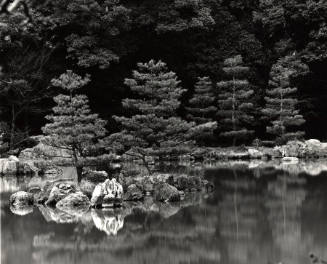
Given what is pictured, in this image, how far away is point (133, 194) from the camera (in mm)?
11742

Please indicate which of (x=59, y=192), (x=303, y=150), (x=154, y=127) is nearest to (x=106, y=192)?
(x=59, y=192)

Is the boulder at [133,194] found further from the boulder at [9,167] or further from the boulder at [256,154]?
the boulder at [256,154]

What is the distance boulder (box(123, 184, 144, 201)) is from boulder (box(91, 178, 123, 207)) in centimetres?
83

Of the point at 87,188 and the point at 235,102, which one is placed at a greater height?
the point at 235,102

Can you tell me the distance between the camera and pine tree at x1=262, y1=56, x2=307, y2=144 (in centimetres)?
2325

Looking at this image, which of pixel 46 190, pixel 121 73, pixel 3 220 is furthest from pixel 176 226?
pixel 121 73

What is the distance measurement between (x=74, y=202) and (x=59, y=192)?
22.4 inches

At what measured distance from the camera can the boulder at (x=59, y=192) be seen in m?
11.3

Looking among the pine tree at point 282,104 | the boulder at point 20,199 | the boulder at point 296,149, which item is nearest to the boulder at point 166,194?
the boulder at point 20,199

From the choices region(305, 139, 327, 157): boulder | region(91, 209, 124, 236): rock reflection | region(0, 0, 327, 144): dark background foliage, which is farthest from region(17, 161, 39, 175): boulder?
region(305, 139, 327, 157): boulder

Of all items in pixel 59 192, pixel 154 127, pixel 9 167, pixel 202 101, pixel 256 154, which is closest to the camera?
pixel 59 192

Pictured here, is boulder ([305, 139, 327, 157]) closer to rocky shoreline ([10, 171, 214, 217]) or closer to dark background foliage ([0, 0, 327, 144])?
dark background foliage ([0, 0, 327, 144])

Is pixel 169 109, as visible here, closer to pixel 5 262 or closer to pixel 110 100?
pixel 5 262

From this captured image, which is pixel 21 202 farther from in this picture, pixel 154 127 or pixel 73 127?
pixel 154 127
